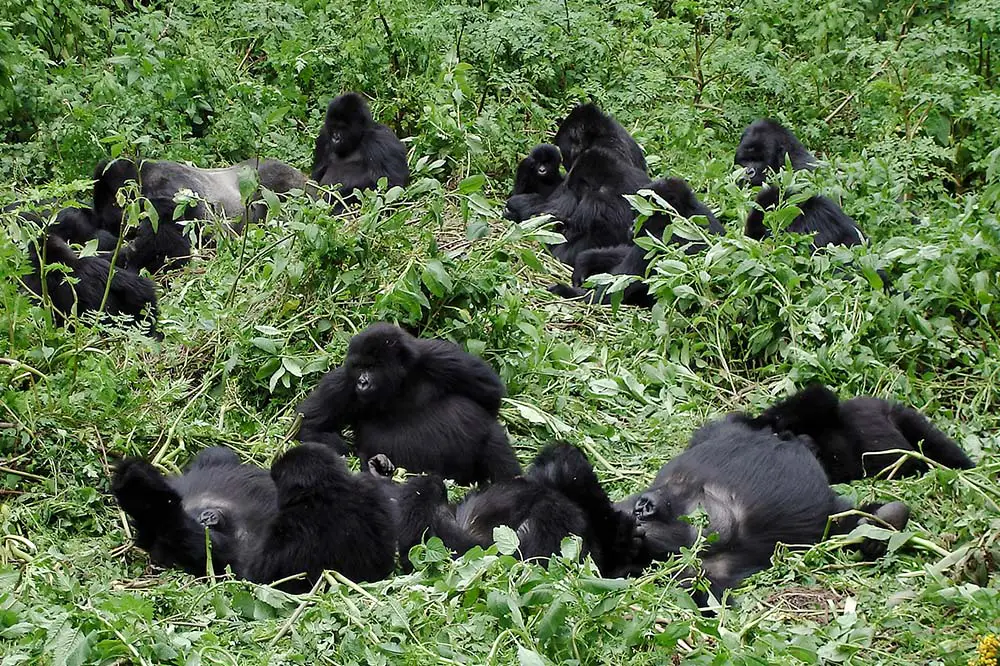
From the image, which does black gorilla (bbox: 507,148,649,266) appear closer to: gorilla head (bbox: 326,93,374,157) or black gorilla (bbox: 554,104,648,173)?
black gorilla (bbox: 554,104,648,173)

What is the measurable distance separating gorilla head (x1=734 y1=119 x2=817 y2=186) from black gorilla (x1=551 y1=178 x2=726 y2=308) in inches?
50.2

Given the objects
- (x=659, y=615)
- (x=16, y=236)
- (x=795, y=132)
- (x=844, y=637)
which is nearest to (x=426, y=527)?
(x=659, y=615)

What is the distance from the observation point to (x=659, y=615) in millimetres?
3621

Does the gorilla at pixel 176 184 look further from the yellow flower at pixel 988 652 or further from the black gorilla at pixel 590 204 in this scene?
the yellow flower at pixel 988 652

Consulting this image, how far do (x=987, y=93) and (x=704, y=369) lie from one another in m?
3.90

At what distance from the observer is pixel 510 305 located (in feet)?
19.7

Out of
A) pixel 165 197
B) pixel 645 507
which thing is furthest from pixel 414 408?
pixel 165 197

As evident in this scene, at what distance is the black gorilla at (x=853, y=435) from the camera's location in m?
5.16

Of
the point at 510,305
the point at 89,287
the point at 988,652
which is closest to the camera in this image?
the point at 988,652

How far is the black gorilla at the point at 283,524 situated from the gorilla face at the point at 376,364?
68 centimetres

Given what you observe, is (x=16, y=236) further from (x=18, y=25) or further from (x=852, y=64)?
(x=852, y=64)

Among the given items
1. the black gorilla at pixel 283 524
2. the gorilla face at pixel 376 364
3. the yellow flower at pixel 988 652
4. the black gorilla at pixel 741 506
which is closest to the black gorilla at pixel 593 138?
the gorilla face at pixel 376 364

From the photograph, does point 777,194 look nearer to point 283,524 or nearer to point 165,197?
point 165,197

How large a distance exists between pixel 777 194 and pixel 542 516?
382 centimetres
